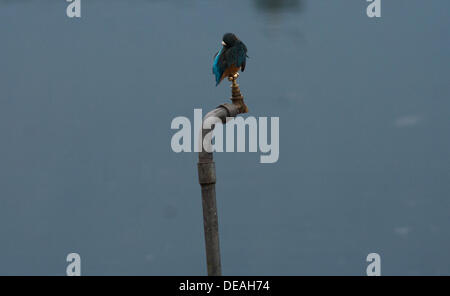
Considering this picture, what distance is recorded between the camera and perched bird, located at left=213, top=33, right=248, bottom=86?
752 cm

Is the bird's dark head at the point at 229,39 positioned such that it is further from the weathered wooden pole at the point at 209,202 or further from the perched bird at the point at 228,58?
the weathered wooden pole at the point at 209,202

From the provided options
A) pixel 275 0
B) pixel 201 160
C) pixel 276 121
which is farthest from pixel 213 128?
pixel 275 0

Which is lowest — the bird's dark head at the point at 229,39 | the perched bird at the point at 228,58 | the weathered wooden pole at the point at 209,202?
the weathered wooden pole at the point at 209,202

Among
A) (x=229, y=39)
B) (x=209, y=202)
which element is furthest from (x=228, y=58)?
(x=209, y=202)

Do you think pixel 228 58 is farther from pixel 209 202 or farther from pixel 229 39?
pixel 209 202

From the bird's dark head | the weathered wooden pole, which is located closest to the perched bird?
the bird's dark head

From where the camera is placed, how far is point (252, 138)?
29.0ft

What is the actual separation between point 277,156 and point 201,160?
604cm

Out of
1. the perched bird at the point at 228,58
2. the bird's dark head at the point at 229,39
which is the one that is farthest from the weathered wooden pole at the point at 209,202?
the bird's dark head at the point at 229,39

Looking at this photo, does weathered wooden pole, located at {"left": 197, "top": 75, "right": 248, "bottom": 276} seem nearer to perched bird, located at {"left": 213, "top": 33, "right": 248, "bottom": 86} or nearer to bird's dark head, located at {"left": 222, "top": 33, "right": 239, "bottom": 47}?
perched bird, located at {"left": 213, "top": 33, "right": 248, "bottom": 86}

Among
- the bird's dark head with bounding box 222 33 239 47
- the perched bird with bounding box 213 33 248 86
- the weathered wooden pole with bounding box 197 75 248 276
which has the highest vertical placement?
the bird's dark head with bounding box 222 33 239 47

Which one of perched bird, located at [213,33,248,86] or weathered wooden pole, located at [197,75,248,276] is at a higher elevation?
perched bird, located at [213,33,248,86]

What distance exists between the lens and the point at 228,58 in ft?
24.6

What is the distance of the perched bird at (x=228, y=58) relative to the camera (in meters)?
7.52
